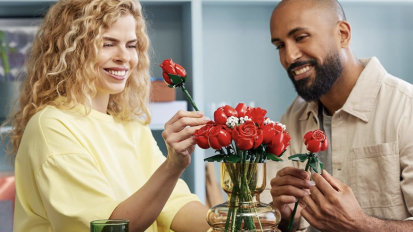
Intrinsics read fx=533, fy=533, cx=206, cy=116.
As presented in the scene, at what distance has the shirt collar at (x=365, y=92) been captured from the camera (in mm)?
1938

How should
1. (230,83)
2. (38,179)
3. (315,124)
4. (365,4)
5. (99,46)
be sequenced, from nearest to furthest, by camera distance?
(38,179), (99,46), (315,124), (365,4), (230,83)

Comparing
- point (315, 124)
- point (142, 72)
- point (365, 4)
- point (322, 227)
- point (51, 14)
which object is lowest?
point (322, 227)

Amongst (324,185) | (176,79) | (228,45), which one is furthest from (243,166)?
(228,45)

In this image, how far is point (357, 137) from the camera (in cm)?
195

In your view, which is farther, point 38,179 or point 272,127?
point 38,179

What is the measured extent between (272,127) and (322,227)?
603 millimetres

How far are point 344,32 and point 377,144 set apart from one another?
483 mm

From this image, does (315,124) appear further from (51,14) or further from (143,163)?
(51,14)

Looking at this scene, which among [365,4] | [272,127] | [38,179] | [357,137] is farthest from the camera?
[365,4]

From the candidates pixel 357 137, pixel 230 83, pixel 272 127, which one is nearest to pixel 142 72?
pixel 357 137

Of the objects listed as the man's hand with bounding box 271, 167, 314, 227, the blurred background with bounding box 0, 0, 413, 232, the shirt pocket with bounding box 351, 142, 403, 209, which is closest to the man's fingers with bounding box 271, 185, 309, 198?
the man's hand with bounding box 271, 167, 314, 227

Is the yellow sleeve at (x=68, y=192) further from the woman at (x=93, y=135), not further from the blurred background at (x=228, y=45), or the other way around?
the blurred background at (x=228, y=45)

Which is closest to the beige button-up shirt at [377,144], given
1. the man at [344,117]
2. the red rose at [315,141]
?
the man at [344,117]

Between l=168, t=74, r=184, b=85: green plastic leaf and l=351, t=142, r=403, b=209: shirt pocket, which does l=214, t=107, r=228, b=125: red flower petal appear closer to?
l=168, t=74, r=184, b=85: green plastic leaf
